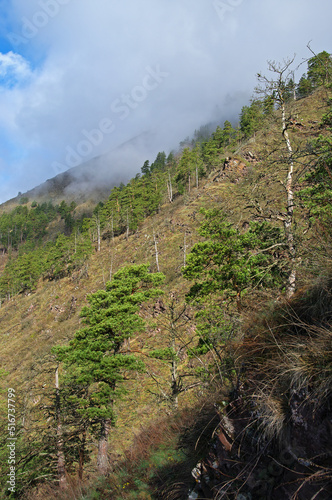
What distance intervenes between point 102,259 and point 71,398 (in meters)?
43.5

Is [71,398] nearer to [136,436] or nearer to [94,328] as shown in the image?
[94,328]

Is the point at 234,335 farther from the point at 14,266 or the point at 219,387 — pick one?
the point at 14,266

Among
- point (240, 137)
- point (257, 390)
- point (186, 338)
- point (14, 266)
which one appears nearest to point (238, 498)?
point (257, 390)

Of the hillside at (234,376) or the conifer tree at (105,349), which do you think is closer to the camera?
the hillside at (234,376)

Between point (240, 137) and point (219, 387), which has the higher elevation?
point (240, 137)

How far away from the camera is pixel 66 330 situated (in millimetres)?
36781

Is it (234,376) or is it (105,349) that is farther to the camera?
(105,349)

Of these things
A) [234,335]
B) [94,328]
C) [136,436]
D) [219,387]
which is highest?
[94,328]

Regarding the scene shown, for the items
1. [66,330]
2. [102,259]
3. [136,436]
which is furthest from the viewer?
[102,259]

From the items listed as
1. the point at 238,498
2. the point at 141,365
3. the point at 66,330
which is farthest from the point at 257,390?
the point at 66,330

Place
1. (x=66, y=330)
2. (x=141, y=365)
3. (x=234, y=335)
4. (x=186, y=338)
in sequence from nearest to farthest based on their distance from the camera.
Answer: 1. (x=234, y=335)
2. (x=141, y=365)
3. (x=186, y=338)
4. (x=66, y=330)

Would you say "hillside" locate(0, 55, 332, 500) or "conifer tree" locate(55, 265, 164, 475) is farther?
"conifer tree" locate(55, 265, 164, 475)

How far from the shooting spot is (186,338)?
77.5ft

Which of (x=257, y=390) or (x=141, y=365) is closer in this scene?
(x=257, y=390)
